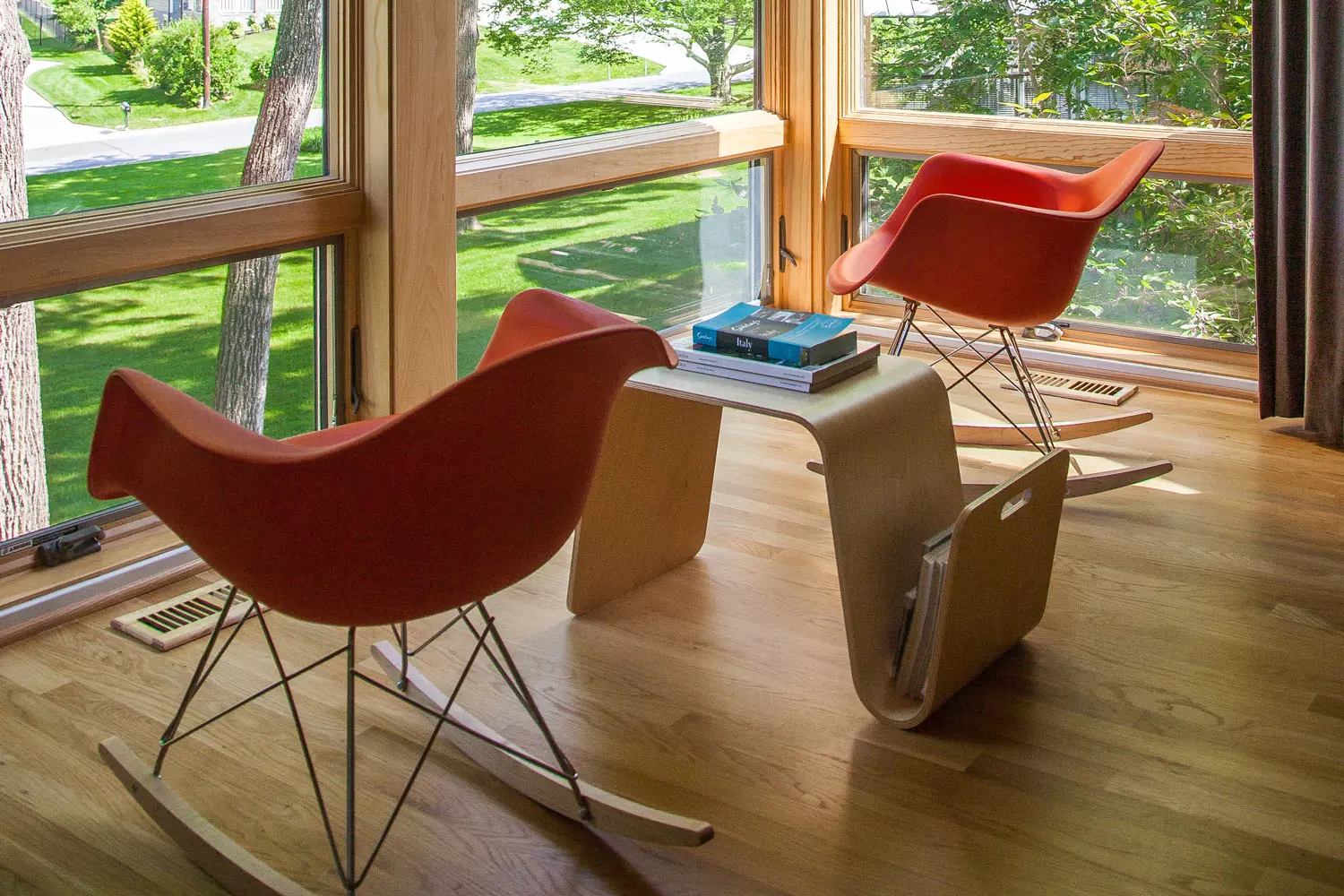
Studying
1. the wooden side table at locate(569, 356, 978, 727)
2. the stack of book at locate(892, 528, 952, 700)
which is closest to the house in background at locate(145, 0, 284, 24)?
the wooden side table at locate(569, 356, 978, 727)

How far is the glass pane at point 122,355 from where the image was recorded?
106 inches

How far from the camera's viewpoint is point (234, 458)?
1.65 meters

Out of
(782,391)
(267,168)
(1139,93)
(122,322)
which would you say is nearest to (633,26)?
(267,168)

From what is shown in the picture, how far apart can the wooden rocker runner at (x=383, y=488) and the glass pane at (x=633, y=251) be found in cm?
177

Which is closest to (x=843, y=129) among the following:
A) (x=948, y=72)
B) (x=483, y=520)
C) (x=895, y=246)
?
(x=948, y=72)

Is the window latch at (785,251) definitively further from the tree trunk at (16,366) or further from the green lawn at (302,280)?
the tree trunk at (16,366)

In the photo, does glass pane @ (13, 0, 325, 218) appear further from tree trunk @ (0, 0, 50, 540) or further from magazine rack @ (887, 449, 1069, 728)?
magazine rack @ (887, 449, 1069, 728)

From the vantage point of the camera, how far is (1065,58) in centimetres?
452

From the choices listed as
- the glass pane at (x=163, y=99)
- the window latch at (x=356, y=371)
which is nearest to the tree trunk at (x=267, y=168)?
the glass pane at (x=163, y=99)

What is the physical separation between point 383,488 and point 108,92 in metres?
1.55

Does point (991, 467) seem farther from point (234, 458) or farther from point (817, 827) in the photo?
point (234, 458)

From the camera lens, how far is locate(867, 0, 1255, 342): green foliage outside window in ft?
14.0

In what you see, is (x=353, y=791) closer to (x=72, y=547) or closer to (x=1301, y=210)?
(x=72, y=547)

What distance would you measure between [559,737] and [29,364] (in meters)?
1.28
